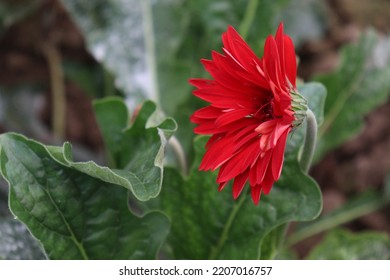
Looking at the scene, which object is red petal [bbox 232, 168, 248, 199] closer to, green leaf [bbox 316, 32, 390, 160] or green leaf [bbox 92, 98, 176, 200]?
green leaf [bbox 92, 98, 176, 200]

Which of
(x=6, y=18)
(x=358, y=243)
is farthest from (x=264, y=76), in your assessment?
(x=6, y=18)

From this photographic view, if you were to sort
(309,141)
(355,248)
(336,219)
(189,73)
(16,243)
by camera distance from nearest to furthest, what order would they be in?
(309,141)
(16,243)
(355,248)
(189,73)
(336,219)

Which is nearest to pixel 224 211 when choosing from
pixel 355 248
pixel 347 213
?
pixel 355 248

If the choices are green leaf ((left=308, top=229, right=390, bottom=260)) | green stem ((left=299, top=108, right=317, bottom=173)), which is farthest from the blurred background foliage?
green stem ((left=299, top=108, right=317, bottom=173))

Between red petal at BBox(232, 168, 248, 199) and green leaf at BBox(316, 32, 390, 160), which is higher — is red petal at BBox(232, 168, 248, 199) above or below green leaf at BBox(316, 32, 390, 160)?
above

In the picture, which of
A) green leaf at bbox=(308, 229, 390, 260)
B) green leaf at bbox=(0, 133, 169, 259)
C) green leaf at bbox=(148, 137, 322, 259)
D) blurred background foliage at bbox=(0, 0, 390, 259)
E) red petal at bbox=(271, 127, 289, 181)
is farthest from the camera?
blurred background foliage at bbox=(0, 0, 390, 259)

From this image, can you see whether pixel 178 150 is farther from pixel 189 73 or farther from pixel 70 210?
pixel 189 73
